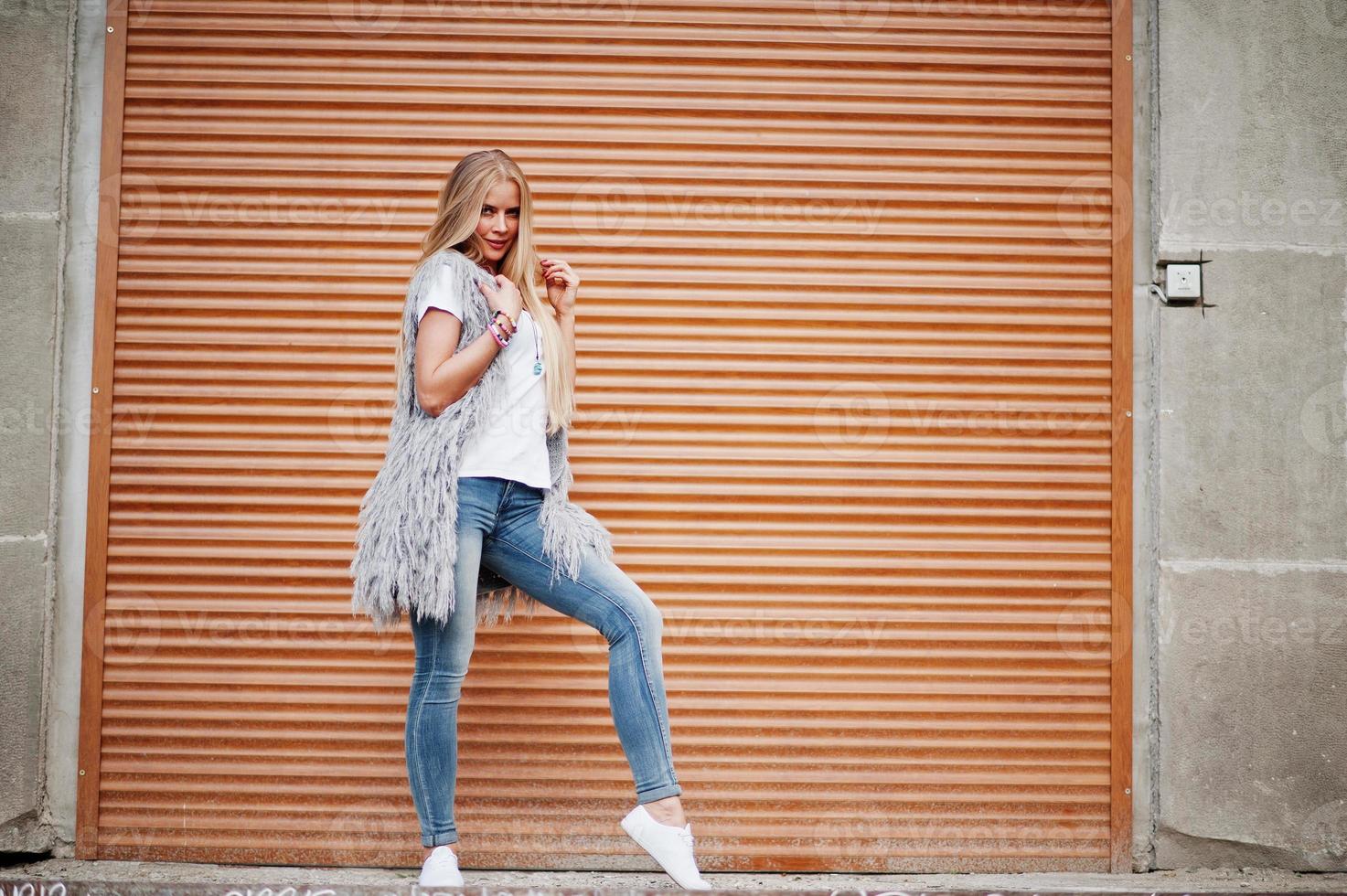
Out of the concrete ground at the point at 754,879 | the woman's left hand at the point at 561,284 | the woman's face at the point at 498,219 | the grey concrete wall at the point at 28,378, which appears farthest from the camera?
the grey concrete wall at the point at 28,378

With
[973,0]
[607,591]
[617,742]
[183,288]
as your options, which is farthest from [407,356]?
[973,0]

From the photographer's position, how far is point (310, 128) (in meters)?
3.65

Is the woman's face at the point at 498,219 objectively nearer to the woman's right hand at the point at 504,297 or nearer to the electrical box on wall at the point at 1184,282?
the woman's right hand at the point at 504,297

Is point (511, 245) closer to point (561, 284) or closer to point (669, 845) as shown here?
point (561, 284)

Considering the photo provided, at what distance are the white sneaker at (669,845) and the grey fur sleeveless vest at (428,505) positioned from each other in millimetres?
659

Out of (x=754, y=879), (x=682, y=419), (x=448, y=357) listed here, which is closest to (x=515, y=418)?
(x=448, y=357)

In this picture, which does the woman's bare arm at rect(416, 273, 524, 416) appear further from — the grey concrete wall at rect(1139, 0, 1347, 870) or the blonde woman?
the grey concrete wall at rect(1139, 0, 1347, 870)

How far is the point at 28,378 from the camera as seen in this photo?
3.52 metres

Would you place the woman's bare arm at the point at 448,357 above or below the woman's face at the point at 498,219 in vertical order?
below

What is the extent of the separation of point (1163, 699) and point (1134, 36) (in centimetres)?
229

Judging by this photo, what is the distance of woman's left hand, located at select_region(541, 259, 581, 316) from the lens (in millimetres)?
3012

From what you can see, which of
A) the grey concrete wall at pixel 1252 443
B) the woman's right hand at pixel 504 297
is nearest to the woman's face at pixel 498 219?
the woman's right hand at pixel 504 297

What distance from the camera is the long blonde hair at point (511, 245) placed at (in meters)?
2.88

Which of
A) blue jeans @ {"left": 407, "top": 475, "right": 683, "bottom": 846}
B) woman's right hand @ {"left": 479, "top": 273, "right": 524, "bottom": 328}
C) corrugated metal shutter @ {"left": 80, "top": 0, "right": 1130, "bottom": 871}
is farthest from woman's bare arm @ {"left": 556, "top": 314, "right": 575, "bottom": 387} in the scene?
corrugated metal shutter @ {"left": 80, "top": 0, "right": 1130, "bottom": 871}
